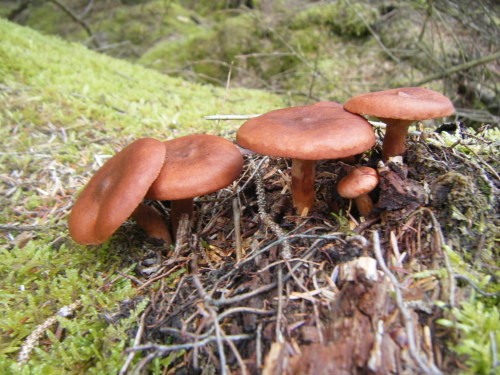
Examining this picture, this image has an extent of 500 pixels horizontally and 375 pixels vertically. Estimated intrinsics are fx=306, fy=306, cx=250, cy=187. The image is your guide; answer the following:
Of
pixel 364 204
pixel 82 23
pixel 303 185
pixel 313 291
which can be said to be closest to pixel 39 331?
pixel 313 291

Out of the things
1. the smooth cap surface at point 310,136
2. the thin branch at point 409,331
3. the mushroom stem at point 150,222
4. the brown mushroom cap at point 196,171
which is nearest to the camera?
the thin branch at point 409,331

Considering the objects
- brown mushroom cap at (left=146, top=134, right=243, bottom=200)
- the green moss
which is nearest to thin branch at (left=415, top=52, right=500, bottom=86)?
the green moss

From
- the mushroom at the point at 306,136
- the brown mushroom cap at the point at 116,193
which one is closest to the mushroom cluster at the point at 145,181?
the brown mushroom cap at the point at 116,193

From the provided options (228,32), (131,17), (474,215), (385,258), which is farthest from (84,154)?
(131,17)

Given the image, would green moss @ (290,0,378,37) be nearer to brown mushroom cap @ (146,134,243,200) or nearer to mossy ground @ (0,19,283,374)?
mossy ground @ (0,19,283,374)

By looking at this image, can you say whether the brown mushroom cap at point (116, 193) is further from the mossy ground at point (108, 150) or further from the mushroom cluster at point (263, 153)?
the mossy ground at point (108, 150)

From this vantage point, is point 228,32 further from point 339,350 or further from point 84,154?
point 339,350

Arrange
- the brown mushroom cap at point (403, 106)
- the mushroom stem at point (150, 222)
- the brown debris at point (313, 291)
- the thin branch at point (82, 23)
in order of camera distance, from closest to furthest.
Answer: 1. the brown debris at point (313, 291)
2. the brown mushroom cap at point (403, 106)
3. the mushroom stem at point (150, 222)
4. the thin branch at point (82, 23)
